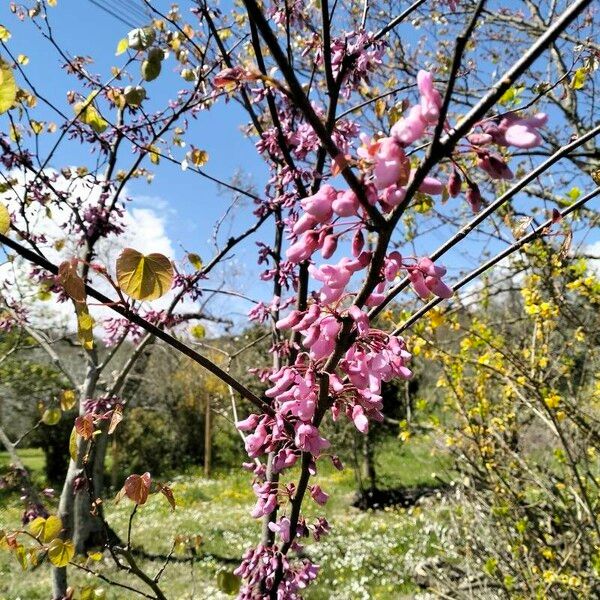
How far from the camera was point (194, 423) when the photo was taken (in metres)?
16.2

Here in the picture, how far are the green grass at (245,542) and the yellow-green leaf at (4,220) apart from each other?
3686mm

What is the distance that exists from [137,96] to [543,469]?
12.9 ft

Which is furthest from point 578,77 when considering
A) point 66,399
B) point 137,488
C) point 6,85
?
point 66,399

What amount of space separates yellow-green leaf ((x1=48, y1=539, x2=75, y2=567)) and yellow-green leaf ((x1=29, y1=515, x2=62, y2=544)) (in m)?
0.02

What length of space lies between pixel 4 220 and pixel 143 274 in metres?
0.22

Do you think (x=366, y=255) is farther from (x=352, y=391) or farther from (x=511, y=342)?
(x=511, y=342)

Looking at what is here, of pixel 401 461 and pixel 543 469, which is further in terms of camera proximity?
pixel 401 461

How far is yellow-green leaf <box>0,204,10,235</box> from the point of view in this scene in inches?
29.1

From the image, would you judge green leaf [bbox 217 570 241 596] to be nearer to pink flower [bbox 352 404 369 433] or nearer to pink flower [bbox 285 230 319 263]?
pink flower [bbox 352 404 369 433]

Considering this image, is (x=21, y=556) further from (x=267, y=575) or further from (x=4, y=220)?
(x=4, y=220)

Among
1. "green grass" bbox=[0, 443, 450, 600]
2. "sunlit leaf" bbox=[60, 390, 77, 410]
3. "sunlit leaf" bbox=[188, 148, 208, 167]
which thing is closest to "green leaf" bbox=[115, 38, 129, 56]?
"sunlit leaf" bbox=[188, 148, 208, 167]

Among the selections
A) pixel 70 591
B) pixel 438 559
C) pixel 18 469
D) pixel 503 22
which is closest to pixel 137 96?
pixel 70 591

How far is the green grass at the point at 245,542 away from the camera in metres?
6.35

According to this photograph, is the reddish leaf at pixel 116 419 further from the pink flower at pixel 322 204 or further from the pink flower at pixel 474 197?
the pink flower at pixel 474 197
